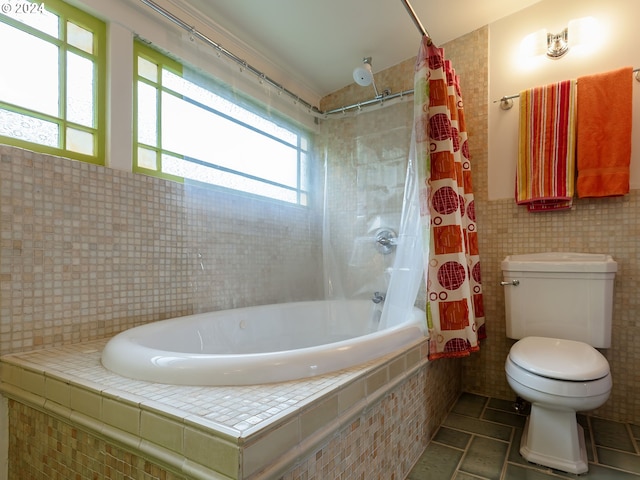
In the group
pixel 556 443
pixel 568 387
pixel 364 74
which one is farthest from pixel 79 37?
pixel 556 443

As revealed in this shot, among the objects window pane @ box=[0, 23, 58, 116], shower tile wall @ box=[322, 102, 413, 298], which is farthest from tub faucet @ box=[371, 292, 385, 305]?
window pane @ box=[0, 23, 58, 116]

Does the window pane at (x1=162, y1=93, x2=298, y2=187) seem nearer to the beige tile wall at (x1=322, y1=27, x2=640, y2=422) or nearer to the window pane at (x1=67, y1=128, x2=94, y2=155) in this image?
the window pane at (x1=67, y1=128, x2=94, y2=155)

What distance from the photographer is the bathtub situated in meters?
0.89

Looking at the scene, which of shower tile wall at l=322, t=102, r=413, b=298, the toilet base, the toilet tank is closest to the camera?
the toilet base

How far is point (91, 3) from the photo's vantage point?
140 centimetres

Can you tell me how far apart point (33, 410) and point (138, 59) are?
1.44 m

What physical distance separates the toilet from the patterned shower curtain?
287 mm

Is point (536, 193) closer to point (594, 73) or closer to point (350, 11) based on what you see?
point (594, 73)

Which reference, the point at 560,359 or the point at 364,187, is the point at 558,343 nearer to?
the point at 560,359

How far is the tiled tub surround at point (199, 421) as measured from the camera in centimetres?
68

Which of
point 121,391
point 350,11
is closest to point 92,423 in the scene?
point 121,391

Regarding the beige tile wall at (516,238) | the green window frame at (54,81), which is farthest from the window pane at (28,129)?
the beige tile wall at (516,238)

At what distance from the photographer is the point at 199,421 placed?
68cm

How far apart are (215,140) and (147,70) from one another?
0.43 metres
